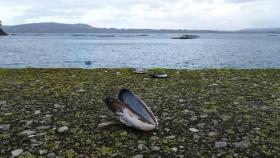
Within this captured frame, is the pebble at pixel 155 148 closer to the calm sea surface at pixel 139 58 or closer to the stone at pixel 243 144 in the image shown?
the stone at pixel 243 144

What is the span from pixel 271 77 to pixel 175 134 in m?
8.40

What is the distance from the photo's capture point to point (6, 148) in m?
5.72

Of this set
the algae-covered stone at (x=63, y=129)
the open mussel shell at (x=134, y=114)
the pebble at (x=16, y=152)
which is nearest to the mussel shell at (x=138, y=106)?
the open mussel shell at (x=134, y=114)

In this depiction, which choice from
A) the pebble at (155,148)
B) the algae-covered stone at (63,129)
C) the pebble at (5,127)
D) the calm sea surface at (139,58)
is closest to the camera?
the pebble at (155,148)

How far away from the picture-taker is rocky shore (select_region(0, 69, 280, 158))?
567 centimetres

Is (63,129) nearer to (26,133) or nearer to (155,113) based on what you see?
(26,133)

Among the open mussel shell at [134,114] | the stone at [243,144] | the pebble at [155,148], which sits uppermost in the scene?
the open mussel shell at [134,114]

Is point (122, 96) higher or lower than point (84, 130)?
higher

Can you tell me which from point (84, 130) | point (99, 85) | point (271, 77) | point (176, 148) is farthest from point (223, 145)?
point (271, 77)

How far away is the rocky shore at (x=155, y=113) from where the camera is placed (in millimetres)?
5672

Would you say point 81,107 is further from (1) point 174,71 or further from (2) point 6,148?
(1) point 174,71

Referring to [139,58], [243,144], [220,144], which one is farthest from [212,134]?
[139,58]

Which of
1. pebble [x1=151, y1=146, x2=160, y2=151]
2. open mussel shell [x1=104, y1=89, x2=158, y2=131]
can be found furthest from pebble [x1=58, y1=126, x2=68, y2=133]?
pebble [x1=151, y1=146, x2=160, y2=151]

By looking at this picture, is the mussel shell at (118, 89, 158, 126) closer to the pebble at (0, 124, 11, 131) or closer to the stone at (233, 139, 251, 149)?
the stone at (233, 139, 251, 149)
